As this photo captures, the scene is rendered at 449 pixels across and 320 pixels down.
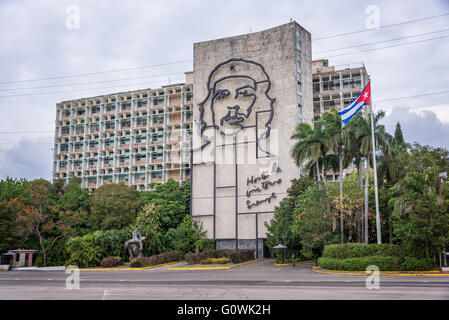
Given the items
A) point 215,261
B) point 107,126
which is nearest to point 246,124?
point 215,261

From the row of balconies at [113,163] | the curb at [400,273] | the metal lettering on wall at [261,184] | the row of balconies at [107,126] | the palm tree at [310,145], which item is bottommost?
the curb at [400,273]

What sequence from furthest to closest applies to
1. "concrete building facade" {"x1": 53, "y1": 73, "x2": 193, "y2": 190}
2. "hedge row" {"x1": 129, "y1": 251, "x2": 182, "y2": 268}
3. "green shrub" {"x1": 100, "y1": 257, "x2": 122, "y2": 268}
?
"concrete building facade" {"x1": 53, "y1": 73, "x2": 193, "y2": 190} < "green shrub" {"x1": 100, "y1": 257, "x2": 122, "y2": 268} < "hedge row" {"x1": 129, "y1": 251, "x2": 182, "y2": 268}

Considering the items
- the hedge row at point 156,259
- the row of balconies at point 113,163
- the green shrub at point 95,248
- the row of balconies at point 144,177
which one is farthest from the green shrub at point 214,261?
the row of balconies at point 113,163

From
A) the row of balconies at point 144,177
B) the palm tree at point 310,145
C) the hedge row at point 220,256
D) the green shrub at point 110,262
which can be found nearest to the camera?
the palm tree at point 310,145

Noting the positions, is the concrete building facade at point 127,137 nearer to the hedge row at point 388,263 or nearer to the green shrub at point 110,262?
the green shrub at point 110,262

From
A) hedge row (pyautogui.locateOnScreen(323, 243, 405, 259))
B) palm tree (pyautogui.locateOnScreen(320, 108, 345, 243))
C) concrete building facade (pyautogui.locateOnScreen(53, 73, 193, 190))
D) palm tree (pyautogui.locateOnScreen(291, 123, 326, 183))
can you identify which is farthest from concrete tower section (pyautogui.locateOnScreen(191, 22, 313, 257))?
concrete building facade (pyautogui.locateOnScreen(53, 73, 193, 190))

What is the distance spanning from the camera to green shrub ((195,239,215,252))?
63991mm

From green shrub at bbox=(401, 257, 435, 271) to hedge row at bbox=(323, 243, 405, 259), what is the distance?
885 millimetres

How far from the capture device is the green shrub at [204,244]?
64.0m

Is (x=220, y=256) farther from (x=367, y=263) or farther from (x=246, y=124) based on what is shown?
(x=367, y=263)

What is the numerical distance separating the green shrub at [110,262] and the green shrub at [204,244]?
13.5 meters

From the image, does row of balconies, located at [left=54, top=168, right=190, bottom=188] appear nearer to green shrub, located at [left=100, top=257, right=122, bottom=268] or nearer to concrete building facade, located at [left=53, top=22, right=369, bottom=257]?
concrete building facade, located at [left=53, top=22, right=369, bottom=257]

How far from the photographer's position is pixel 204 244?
6450cm

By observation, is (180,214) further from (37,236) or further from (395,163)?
(395,163)
